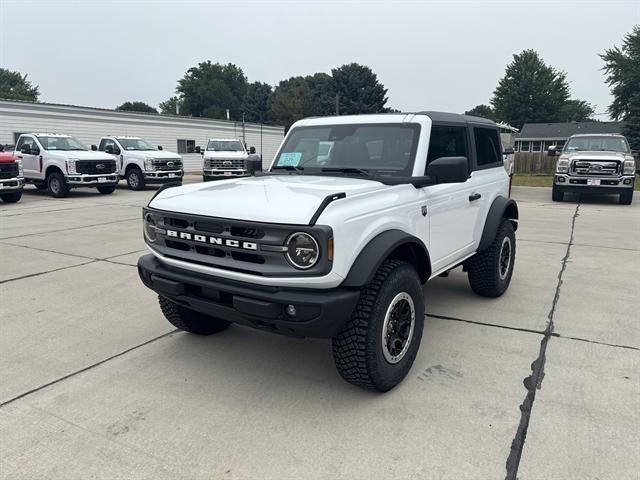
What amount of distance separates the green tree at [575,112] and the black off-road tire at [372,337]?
2884 inches

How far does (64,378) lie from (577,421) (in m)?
3.30

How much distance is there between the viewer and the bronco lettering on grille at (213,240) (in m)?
2.77

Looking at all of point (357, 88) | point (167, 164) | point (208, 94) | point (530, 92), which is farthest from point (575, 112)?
point (167, 164)

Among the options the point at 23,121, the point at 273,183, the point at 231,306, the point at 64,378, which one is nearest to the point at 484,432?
the point at 231,306

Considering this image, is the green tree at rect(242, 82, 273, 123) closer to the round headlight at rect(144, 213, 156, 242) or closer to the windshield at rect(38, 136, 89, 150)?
the windshield at rect(38, 136, 89, 150)

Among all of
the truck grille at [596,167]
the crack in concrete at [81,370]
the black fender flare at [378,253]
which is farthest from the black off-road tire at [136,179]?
the black fender flare at [378,253]

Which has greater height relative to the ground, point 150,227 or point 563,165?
point 563,165

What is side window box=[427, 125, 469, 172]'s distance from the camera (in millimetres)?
3883

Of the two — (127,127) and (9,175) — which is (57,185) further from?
(127,127)

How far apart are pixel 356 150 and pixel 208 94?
302 feet

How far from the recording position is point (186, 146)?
1190 inches

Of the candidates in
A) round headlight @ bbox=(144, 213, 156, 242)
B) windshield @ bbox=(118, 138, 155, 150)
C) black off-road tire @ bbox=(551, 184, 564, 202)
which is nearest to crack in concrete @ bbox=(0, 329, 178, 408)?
Answer: round headlight @ bbox=(144, 213, 156, 242)

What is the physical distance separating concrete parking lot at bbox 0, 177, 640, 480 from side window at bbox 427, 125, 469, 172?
1.49m

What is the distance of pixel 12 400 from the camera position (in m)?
3.05
